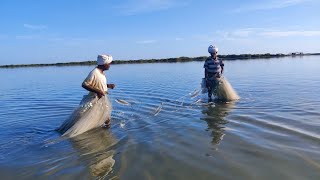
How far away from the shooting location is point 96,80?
9.25 m

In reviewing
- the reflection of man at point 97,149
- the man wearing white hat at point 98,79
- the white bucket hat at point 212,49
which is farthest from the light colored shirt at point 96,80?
the white bucket hat at point 212,49

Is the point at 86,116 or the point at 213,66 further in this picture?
the point at 213,66

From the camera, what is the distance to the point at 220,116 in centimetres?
1087

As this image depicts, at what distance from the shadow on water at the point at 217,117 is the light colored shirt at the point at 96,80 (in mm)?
2923

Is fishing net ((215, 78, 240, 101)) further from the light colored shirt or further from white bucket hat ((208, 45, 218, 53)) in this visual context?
the light colored shirt

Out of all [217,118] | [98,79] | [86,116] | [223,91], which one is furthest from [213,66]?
[86,116]

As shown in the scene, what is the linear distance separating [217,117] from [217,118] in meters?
0.15

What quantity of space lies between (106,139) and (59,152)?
1310 mm

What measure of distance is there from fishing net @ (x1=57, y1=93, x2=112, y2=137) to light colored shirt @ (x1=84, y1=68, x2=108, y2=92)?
0.34 meters

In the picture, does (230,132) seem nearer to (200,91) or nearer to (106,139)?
(106,139)

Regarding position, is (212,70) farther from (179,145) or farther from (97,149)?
(97,149)

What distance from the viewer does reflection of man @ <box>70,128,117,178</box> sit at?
6473 millimetres

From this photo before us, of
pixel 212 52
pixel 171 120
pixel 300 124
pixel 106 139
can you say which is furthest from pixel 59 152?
pixel 212 52

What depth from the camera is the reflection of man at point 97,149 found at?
647cm
